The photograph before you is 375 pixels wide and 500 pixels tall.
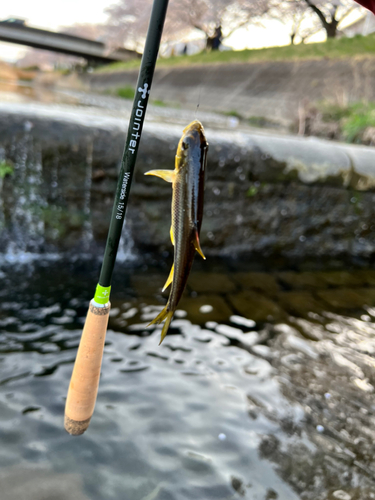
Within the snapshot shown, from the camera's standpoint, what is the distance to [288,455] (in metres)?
2.18

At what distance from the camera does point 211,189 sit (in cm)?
478

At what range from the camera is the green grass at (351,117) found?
35.5ft

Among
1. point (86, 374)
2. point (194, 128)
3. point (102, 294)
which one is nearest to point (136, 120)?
point (194, 128)

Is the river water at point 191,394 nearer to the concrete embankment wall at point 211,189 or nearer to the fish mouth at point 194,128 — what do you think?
the concrete embankment wall at point 211,189

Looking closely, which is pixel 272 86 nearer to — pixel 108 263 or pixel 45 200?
pixel 45 200

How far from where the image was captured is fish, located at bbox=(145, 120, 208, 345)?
1226 mm

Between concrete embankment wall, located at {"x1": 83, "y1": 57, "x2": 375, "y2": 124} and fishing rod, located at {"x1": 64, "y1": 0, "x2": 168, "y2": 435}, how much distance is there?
14821 mm

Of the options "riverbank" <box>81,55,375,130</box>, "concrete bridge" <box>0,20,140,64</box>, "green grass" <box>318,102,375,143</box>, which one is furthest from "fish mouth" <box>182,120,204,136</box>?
"concrete bridge" <box>0,20,140,64</box>

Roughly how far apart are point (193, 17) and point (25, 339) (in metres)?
32.9

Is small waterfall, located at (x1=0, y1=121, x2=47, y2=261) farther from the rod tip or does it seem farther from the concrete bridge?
the concrete bridge

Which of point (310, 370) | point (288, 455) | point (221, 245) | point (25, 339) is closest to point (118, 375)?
point (25, 339)

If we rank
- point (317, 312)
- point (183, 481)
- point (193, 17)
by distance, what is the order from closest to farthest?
1. point (183, 481)
2. point (317, 312)
3. point (193, 17)

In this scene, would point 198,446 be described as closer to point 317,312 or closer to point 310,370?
point 310,370

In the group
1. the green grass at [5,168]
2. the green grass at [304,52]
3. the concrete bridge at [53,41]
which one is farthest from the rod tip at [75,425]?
the concrete bridge at [53,41]
